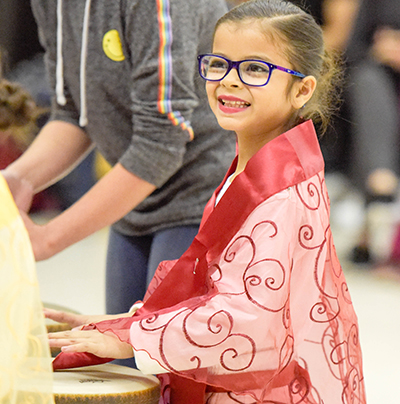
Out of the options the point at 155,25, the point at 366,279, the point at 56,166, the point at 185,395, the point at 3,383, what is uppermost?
the point at 155,25

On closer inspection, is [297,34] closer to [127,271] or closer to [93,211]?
[93,211]

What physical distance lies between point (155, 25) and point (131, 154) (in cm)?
24

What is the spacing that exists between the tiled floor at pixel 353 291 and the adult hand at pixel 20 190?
134 centimetres

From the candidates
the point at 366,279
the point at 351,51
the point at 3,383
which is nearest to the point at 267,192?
the point at 3,383

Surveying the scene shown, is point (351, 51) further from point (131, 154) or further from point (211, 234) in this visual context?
point (211, 234)

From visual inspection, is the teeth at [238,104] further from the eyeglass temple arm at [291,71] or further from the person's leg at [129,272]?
the person's leg at [129,272]

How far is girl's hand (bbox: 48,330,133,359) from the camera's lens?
94 centimetres

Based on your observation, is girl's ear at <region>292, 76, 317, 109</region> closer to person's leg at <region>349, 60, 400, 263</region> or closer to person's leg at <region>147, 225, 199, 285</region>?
person's leg at <region>147, 225, 199, 285</region>

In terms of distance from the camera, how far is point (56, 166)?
1.58 metres

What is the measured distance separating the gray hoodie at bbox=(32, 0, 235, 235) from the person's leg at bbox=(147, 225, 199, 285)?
16mm

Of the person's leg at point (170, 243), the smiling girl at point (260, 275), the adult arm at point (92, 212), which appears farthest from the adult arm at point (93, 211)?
the smiling girl at point (260, 275)

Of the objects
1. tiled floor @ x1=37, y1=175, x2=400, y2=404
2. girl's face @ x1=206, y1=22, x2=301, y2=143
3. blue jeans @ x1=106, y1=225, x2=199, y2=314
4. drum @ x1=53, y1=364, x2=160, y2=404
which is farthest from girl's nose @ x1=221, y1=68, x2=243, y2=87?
tiled floor @ x1=37, y1=175, x2=400, y2=404

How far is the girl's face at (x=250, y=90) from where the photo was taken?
97 centimetres

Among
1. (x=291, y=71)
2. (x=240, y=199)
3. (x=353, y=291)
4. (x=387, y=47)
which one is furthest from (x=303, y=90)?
(x=387, y=47)
